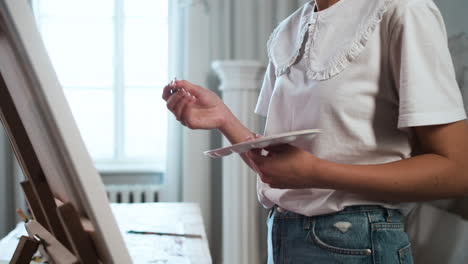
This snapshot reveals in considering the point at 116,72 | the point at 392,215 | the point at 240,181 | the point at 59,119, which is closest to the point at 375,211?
the point at 392,215

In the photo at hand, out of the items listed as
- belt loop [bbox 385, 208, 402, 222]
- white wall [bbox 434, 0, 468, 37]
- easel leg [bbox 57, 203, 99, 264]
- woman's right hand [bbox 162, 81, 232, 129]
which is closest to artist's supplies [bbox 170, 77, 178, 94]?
woman's right hand [bbox 162, 81, 232, 129]

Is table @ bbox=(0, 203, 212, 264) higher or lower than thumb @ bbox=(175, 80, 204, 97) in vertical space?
lower

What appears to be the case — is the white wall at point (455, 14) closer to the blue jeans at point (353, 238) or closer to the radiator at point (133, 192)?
the blue jeans at point (353, 238)

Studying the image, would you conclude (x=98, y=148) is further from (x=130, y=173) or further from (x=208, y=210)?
(x=208, y=210)

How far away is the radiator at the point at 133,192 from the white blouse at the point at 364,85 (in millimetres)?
2299

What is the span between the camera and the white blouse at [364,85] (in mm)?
709

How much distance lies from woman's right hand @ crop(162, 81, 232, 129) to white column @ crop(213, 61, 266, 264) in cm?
169

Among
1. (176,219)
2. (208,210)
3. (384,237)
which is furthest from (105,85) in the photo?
(384,237)

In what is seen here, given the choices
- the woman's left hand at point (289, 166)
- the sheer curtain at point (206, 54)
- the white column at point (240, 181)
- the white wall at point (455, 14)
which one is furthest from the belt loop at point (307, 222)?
the sheer curtain at point (206, 54)

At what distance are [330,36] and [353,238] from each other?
0.37 metres

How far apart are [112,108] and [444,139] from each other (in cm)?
278

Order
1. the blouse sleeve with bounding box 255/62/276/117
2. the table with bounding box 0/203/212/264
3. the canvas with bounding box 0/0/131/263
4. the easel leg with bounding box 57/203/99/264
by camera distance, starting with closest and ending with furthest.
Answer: the canvas with bounding box 0/0/131/263, the easel leg with bounding box 57/203/99/264, the blouse sleeve with bounding box 255/62/276/117, the table with bounding box 0/203/212/264

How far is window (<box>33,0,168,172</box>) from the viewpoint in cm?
320

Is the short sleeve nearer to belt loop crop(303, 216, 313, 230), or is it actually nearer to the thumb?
belt loop crop(303, 216, 313, 230)
